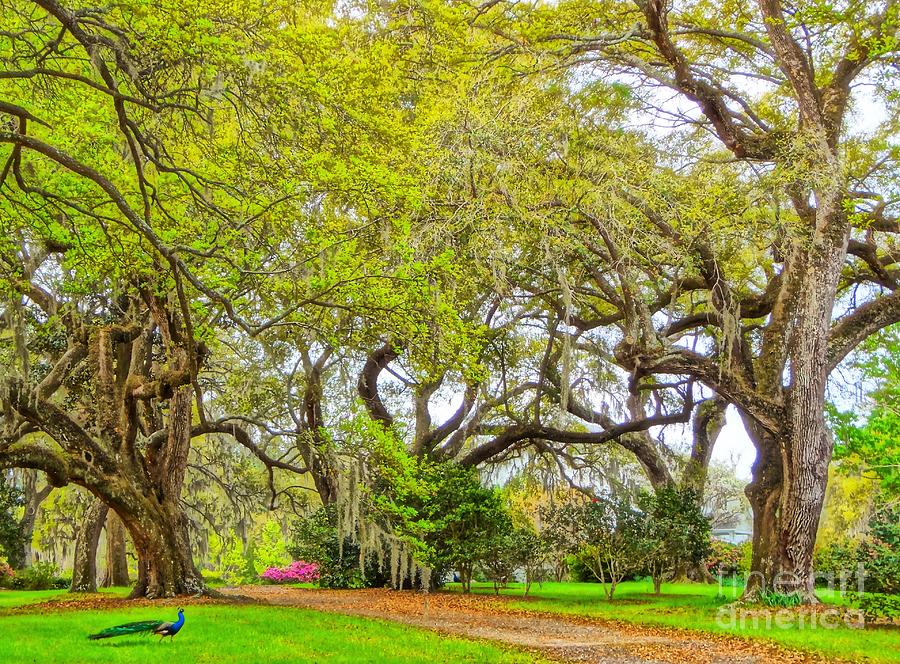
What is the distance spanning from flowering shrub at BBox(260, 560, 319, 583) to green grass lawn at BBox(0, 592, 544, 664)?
14.1 metres

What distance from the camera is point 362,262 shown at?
10211 millimetres

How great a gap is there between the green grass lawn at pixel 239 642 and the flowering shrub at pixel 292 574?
46.4 ft

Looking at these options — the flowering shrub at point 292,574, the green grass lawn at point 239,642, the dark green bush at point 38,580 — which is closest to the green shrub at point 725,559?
the green grass lawn at point 239,642

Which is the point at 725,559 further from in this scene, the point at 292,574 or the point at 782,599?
the point at 292,574

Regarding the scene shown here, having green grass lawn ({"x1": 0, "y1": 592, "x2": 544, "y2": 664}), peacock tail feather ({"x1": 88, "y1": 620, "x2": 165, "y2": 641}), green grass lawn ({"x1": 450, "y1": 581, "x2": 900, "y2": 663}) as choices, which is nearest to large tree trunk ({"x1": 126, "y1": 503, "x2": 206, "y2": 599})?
green grass lawn ({"x1": 0, "y1": 592, "x2": 544, "y2": 664})

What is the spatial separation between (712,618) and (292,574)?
17.0 metres

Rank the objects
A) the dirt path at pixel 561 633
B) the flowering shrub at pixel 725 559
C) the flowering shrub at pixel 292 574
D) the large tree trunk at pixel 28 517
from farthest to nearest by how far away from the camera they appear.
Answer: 1. the flowering shrub at pixel 292 574
2. the large tree trunk at pixel 28 517
3. the flowering shrub at pixel 725 559
4. the dirt path at pixel 561 633

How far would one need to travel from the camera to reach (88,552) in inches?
718

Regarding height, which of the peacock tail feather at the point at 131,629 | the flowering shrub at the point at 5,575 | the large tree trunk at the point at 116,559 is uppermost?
the peacock tail feather at the point at 131,629

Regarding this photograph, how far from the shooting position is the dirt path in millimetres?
8180

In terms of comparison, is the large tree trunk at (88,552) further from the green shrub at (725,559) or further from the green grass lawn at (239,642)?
the green shrub at (725,559)

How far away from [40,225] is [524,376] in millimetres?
12643

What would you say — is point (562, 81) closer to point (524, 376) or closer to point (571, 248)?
point (571, 248)

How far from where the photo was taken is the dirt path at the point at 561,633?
818 centimetres
